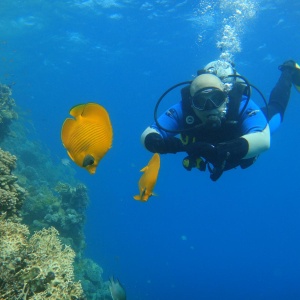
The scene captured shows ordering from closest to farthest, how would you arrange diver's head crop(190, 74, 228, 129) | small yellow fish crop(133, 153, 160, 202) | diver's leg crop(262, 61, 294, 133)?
small yellow fish crop(133, 153, 160, 202) → diver's head crop(190, 74, 228, 129) → diver's leg crop(262, 61, 294, 133)

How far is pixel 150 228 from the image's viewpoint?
74562 mm

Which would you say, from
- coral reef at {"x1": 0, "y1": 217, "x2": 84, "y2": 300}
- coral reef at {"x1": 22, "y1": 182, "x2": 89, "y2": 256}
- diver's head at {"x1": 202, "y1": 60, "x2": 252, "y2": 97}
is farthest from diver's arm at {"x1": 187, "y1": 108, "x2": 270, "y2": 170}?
coral reef at {"x1": 22, "y1": 182, "x2": 89, "y2": 256}

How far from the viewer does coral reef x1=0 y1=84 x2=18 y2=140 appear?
11559mm

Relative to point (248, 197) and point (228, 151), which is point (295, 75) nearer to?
point (228, 151)

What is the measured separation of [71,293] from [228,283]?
5493cm

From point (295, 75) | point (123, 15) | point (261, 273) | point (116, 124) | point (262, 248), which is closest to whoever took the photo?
point (295, 75)

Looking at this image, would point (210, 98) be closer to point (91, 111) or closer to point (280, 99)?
point (91, 111)

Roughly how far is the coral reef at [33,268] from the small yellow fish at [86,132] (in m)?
1.82

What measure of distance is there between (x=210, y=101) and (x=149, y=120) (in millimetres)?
81182

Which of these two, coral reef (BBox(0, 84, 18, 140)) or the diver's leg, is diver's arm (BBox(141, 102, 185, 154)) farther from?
coral reef (BBox(0, 84, 18, 140))

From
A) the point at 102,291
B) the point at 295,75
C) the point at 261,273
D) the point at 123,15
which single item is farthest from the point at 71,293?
the point at 261,273

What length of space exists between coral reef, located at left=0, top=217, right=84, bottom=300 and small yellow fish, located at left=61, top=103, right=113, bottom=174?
182 centimetres

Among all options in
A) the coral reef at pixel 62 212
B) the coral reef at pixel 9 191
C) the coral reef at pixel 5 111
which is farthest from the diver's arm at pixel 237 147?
the coral reef at pixel 5 111

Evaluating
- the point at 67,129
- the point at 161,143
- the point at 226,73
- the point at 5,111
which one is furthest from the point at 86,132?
the point at 5,111
